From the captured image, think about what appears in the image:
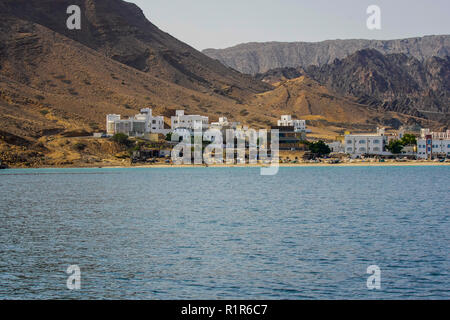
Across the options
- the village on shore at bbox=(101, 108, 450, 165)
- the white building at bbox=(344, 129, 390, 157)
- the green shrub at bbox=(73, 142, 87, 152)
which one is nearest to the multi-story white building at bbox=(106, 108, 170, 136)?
the village on shore at bbox=(101, 108, 450, 165)

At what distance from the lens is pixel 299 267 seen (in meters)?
32.0

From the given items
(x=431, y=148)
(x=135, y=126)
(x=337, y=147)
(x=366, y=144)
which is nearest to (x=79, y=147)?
(x=135, y=126)

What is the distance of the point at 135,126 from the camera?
608 ft

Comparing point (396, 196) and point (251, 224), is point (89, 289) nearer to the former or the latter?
point (251, 224)

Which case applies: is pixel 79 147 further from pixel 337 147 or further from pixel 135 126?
pixel 337 147

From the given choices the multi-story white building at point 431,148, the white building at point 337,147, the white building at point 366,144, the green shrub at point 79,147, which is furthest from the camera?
the white building at point 337,147

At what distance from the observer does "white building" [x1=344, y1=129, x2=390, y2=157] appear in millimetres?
186125

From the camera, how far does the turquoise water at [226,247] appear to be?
27.8 metres

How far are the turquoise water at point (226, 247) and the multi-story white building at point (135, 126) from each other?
110 metres

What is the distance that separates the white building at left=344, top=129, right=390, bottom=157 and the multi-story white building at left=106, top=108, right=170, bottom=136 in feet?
184

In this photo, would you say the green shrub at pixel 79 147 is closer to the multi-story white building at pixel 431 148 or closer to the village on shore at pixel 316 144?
the village on shore at pixel 316 144

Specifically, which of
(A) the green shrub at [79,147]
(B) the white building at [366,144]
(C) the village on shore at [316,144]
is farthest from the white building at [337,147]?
(A) the green shrub at [79,147]

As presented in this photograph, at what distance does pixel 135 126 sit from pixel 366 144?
69281 mm
